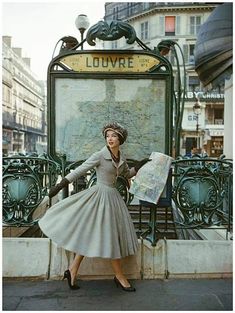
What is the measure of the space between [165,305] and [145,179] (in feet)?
4.45

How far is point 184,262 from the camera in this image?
4.25 metres

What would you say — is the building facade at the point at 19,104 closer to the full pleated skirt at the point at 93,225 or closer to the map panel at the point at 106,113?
the map panel at the point at 106,113

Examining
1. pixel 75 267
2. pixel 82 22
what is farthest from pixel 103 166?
pixel 82 22

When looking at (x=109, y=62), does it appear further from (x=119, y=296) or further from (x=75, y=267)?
(x=119, y=296)

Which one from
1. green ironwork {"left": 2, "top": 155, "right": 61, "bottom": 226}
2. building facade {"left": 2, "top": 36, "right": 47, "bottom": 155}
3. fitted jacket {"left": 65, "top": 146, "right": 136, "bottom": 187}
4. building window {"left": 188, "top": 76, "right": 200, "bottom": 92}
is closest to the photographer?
fitted jacket {"left": 65, "top": 146, "right": 136, "bottom": 187}

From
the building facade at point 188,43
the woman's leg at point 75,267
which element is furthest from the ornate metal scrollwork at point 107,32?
the building facade at point 188,43

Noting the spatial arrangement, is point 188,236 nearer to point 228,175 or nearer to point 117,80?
point 228,175

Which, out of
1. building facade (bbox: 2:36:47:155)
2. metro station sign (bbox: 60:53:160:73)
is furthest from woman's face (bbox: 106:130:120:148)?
building facade (bbox: 2:36:47:155)

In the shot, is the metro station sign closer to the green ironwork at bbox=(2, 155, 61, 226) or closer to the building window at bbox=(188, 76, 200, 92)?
the green ironwork at bbox=(2, 155, 61, 226)

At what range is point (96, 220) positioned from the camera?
3.69 metres

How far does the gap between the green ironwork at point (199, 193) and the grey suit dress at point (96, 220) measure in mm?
898

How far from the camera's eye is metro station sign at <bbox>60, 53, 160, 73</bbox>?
5.77 m

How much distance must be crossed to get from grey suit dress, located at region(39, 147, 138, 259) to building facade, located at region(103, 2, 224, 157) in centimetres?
4318

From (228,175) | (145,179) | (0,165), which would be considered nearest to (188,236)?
(228,175)
